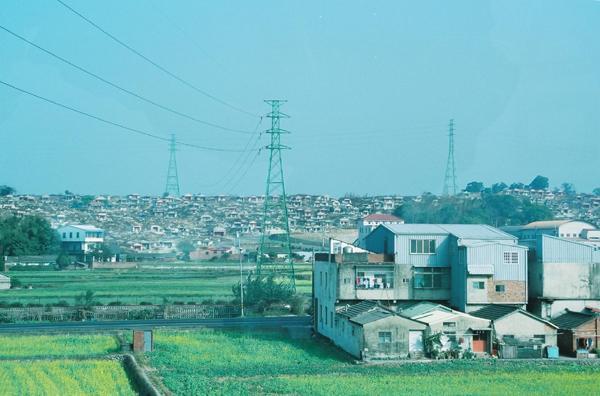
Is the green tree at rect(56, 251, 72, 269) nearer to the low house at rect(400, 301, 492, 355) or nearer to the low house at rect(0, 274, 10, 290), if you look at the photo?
the low house at rect(0, 274, 10, 290)

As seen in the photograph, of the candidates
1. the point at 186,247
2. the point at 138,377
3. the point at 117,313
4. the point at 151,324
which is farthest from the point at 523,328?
the point at 186,247

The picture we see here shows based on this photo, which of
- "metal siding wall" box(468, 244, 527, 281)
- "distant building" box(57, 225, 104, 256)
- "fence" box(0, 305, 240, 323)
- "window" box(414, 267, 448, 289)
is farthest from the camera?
"distant building" box(57, 225, 104, 256)

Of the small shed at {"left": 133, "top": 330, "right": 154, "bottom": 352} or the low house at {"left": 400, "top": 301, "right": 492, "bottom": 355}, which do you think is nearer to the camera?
the low house at {"left": 400, "top": 301, "right": 492, "bottom": 355}

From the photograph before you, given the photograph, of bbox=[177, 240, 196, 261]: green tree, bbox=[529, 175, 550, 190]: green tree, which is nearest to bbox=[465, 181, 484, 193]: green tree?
bbox=[529, 175, 550, 190]: green tree

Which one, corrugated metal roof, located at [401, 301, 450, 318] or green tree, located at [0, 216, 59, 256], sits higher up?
green tree, located at [0, 216, 59, 256]

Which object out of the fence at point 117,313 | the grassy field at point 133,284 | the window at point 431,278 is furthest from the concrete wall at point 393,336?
the grassy field at point 133,284

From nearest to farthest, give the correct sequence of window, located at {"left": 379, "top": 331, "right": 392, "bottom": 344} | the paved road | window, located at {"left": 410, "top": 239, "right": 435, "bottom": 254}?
window, located at {"left": 379, "top": 331, "right": 392, "bottom": 344} < window, located at {"left": 410, "top": 239, "right": 435, "bottom": 254} < the paved road

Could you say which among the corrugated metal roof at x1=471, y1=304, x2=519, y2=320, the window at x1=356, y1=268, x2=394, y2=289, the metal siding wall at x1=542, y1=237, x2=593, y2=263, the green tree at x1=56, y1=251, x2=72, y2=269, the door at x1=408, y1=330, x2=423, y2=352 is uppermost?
the metal siding wall at x1=542, y1=237, x2=593, y2=263
